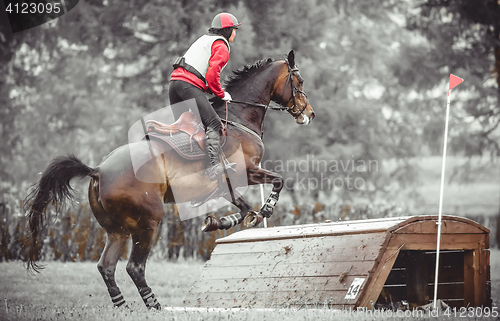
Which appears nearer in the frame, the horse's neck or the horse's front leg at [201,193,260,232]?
the horse's front leg at [201,193,260,232]

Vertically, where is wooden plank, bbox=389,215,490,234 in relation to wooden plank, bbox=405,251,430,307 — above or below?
above

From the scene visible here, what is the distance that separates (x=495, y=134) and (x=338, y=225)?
34.8ft

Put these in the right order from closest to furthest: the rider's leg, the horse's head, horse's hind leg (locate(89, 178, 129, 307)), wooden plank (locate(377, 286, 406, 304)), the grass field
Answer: the grass field → the rider's leg → horse's hind leg (locate(89, 178, 129, 307)) → the horse's head → wooden plank (locate(377, 286, 406, 304))

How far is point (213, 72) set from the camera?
5477 millimetres

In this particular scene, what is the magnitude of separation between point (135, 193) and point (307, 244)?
1.93 m

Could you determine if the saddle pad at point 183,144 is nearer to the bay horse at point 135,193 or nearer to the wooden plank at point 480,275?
the bay horse at point 135,193

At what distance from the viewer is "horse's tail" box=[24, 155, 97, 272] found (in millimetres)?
5410

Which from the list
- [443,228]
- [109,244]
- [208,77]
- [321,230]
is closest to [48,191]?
[109,244]

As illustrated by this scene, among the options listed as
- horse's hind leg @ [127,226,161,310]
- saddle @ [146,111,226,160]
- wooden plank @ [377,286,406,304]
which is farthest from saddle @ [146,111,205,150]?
wooden plank @ [377,286,406,304]

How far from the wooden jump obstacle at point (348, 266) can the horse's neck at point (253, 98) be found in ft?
4.46

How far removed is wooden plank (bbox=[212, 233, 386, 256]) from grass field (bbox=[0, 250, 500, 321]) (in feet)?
2.84

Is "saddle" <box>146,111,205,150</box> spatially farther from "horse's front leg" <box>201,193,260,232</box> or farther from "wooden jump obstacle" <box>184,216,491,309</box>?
"wooden jump obstacle" <box>184,216,491,309</box>

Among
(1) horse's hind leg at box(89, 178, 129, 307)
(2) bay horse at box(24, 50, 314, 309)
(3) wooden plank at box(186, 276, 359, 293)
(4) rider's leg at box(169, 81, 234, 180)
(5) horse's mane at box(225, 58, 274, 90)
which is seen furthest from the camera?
(5) horse's mane at box(225, 58, 274, 90)

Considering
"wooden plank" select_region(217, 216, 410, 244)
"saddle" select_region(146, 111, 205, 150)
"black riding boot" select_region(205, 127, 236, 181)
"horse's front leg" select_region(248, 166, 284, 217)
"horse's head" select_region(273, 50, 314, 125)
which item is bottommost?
"wooden plank" select_region(217, 216, 410, 244)
